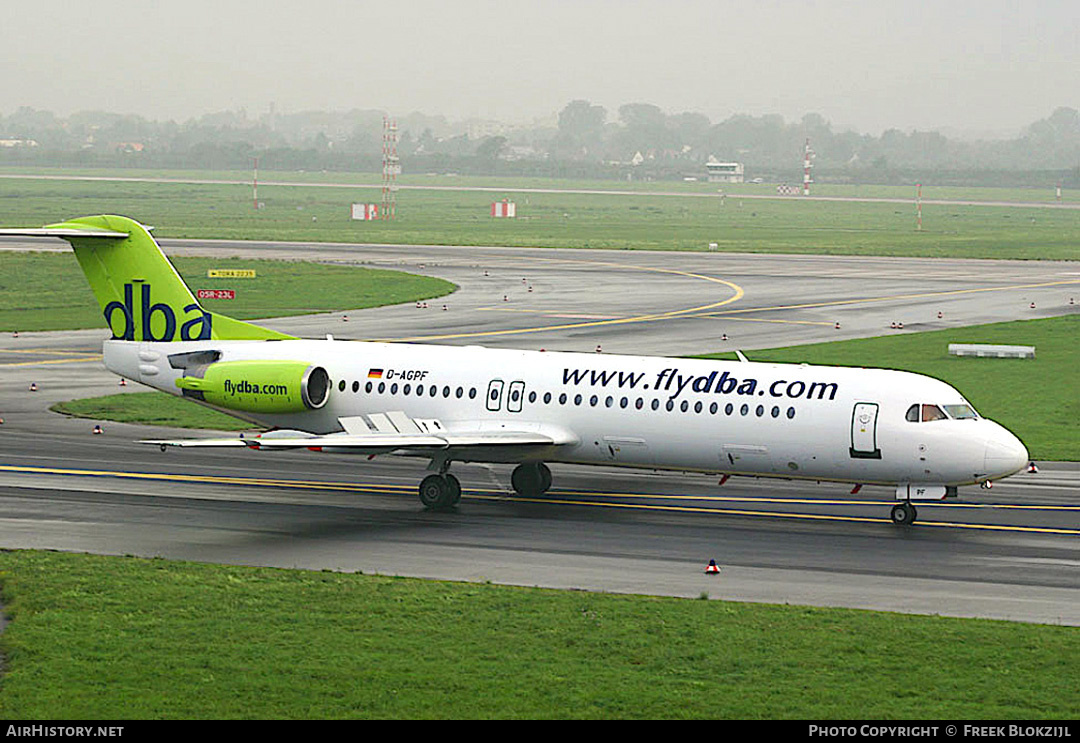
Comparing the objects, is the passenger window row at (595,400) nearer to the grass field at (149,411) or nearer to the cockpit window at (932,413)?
the cockpit window at (932,413)

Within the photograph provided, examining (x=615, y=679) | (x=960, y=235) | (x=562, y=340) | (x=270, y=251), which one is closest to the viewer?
(x=615, y=679)

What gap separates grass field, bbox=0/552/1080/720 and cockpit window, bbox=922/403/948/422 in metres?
8.01

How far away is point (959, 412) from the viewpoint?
102 feet

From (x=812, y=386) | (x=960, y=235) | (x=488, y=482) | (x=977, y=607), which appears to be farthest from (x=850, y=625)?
(x=960, y=235)

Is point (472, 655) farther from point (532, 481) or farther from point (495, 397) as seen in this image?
point (532, 481)

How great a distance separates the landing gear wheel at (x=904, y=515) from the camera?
31.5 meters

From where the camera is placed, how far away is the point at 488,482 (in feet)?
121

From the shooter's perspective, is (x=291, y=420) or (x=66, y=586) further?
(x=291, y=420)

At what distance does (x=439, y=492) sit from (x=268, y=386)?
5.19 m

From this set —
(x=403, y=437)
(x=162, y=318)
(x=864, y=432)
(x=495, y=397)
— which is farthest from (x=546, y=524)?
(x=162, y=318)

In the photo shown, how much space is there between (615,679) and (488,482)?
17.3 m

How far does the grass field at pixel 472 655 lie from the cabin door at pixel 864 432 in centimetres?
757

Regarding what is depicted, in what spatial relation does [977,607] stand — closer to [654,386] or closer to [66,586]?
[654,386]

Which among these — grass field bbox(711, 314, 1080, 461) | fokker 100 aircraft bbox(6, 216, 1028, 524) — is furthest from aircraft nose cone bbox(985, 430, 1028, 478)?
grass field bbox(711, 314, 1080, 461)
